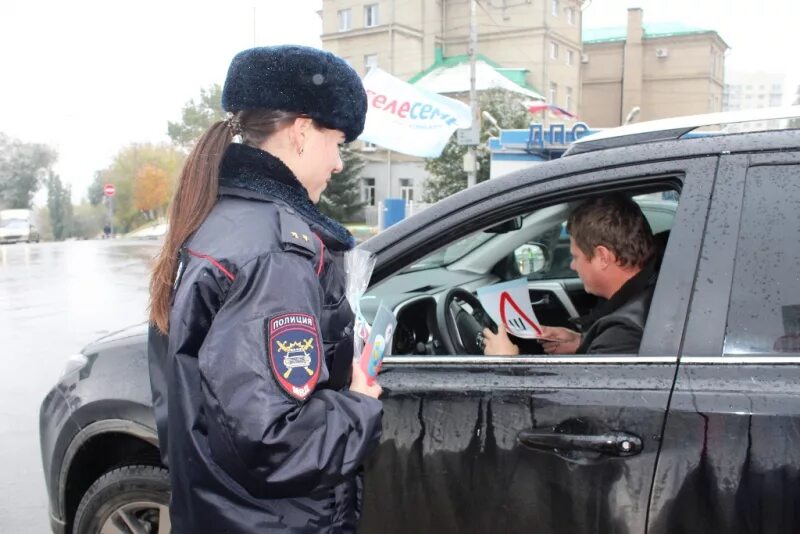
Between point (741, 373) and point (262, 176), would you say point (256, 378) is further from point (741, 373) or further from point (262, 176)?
point (741, 373)

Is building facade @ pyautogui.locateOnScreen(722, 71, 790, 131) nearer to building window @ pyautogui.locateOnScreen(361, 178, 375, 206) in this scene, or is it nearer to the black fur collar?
building window @ pyautogui.locateOnScreen(361, 178, 375, 206)

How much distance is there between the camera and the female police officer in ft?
4.06

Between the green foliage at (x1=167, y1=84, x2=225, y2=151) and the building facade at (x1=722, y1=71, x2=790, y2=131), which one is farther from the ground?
the building facade at (x1=722, y1=71, x2=790, y2=131)

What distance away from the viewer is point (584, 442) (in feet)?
5.32

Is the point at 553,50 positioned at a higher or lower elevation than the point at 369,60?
higher

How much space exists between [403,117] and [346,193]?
22.1 meters

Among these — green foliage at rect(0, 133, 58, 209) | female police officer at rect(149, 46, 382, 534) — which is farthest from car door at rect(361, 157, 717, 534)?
green foliage at rect(0, 133, 58, 209)

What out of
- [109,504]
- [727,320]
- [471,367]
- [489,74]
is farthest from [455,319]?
[489,74]

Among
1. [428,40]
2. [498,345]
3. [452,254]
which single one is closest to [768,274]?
[498,345]

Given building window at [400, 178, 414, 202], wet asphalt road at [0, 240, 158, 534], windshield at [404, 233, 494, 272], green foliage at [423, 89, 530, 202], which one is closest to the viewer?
windshield at [404, 233, 494, 272]

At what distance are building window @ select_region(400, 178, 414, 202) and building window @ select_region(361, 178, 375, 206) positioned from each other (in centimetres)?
196

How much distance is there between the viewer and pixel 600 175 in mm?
1867

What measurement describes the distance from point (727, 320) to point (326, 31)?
150ft

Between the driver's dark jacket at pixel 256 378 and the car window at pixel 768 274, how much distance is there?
0.88 metres
